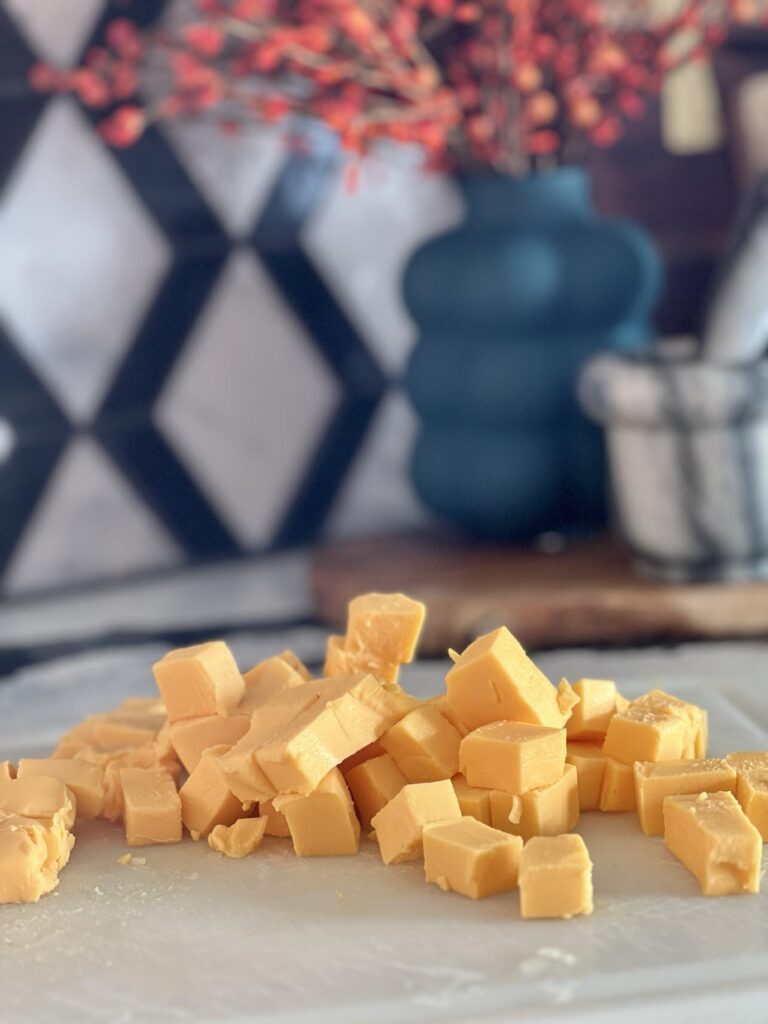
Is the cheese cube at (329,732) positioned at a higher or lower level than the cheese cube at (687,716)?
higher

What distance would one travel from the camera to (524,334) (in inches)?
54.6

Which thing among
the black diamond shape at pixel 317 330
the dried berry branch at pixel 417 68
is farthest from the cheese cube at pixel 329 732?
the black diamond shape at pixel 317 330

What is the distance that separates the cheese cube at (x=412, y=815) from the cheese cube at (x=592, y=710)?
9 centimetres

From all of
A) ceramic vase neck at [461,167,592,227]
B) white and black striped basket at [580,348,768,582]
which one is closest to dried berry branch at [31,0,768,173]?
ceramic vase neck at [461,167,592,227]

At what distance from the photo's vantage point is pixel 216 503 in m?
1.60

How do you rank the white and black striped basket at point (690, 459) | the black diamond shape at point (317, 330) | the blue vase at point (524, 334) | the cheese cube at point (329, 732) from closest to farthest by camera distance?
1. the cheese cube at point (329, 732)
2. the white and black striped basket at point (690, 459)
3. the blue vase at point (524, 334)
4. the black diamond shape at point (317, 330)

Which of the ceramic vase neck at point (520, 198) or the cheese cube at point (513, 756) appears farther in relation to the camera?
the ceramic vase neck at point (520, 198)

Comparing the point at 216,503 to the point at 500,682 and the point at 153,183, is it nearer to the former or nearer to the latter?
the point at 153,183

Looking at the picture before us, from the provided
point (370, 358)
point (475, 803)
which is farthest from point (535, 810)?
point (370, 358)

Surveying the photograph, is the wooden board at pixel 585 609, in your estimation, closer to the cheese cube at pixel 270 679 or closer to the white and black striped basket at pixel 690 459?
the white and black striped basket at pixel 690 459

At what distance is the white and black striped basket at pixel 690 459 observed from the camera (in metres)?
1.18

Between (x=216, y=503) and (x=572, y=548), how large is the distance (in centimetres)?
42

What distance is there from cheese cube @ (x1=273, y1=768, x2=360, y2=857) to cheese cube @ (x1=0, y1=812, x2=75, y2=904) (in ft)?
0.34

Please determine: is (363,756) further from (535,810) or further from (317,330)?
(317,330)
